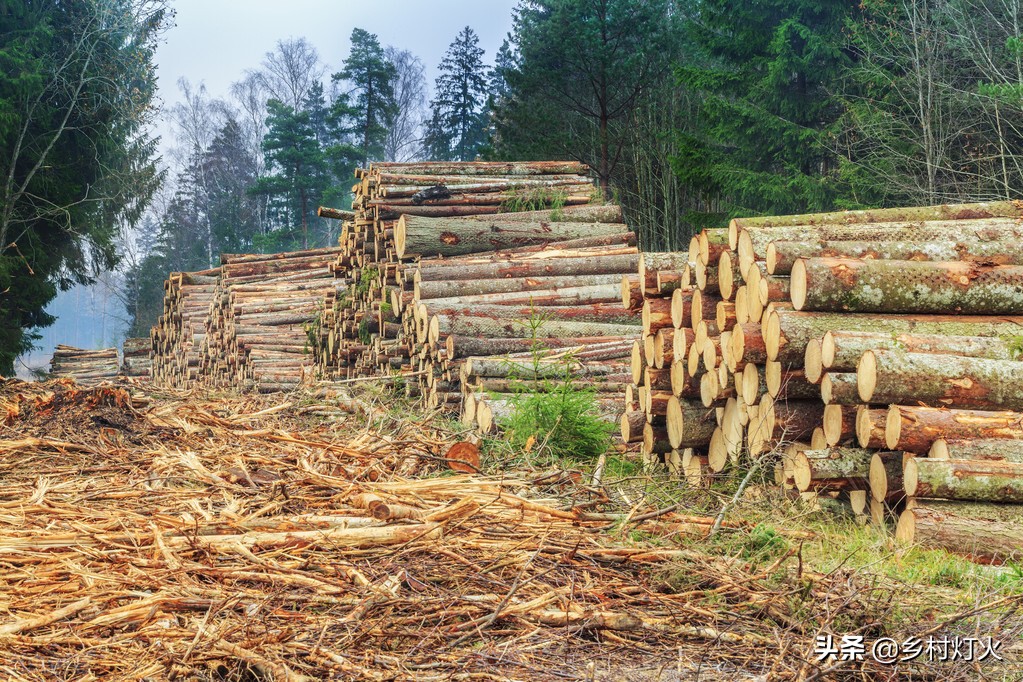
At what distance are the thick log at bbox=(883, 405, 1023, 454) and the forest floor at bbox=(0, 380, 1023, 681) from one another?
0.57m

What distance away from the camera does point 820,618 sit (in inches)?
145

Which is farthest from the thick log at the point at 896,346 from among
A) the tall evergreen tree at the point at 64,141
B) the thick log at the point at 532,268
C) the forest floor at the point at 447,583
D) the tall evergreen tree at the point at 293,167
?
the tall evergreen tree at the point at 293,167

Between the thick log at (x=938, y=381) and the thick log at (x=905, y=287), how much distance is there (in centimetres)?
66

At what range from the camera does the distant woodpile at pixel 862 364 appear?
5.18 m

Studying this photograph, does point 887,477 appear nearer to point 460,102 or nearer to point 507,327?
point 507,327

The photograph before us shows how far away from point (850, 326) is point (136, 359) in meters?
24.6

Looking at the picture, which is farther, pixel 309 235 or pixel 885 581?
pixel 309 235

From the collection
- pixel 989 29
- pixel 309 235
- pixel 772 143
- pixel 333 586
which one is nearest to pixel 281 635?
pixel 333 586

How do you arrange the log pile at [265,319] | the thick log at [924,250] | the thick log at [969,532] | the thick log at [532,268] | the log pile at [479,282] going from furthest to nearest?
the log pile at [265,319]
the thick log at [532,268]
the log pile at [479,282]
the thick log at [924,250]
the thick log at [969,532]

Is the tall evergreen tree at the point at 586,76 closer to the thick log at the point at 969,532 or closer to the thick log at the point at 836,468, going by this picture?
the thick log at the point at 836,468

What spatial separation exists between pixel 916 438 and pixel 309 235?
128 ft

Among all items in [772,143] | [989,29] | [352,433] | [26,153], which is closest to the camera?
[352,433]

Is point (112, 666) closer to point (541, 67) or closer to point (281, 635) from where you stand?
point (281, 635)

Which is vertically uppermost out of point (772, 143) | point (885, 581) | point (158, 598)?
point (772, 143)
